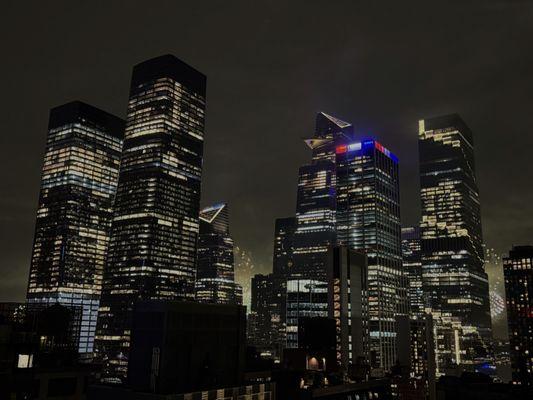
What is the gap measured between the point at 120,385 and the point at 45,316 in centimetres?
10037

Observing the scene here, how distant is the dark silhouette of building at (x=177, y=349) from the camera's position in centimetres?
6359

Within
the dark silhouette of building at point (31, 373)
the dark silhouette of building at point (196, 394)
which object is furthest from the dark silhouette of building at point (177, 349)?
the dark silhouette of building at point (31, 373)

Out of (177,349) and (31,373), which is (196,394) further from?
(31,373)

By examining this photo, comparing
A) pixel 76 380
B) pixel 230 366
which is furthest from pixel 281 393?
pixel 76 380

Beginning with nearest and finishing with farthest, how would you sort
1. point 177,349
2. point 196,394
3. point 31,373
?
point 31,373
point 196,394
point 177,349

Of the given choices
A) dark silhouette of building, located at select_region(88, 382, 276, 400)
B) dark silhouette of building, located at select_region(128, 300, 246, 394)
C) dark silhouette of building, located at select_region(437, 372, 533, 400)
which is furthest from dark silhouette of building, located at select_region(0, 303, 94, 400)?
dark silhouette of building, located at select_region(437, 372, 533, 400)

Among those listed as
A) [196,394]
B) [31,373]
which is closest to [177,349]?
[196,394]

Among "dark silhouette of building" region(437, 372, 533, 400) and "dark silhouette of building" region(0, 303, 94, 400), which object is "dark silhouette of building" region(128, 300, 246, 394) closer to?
"dark silhouette of building" region(0, 303, 94, 400)

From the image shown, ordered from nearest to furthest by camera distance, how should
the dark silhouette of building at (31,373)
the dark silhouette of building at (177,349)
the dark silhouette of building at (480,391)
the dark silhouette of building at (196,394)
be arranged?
the dark silhouette of building at (31,373) < the dark silhouette of building at (196,394) < the dark silhouette of building at (177,349) < the dark silhouette of building at (480,391)

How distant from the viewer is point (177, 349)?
6512 cm

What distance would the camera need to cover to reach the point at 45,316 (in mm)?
154000

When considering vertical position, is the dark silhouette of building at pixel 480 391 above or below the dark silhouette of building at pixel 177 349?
below

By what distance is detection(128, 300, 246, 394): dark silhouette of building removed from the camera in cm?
6359

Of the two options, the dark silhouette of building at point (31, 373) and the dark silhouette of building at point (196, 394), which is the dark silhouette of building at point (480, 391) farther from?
the dark silhouette of building at point (31, 373)
